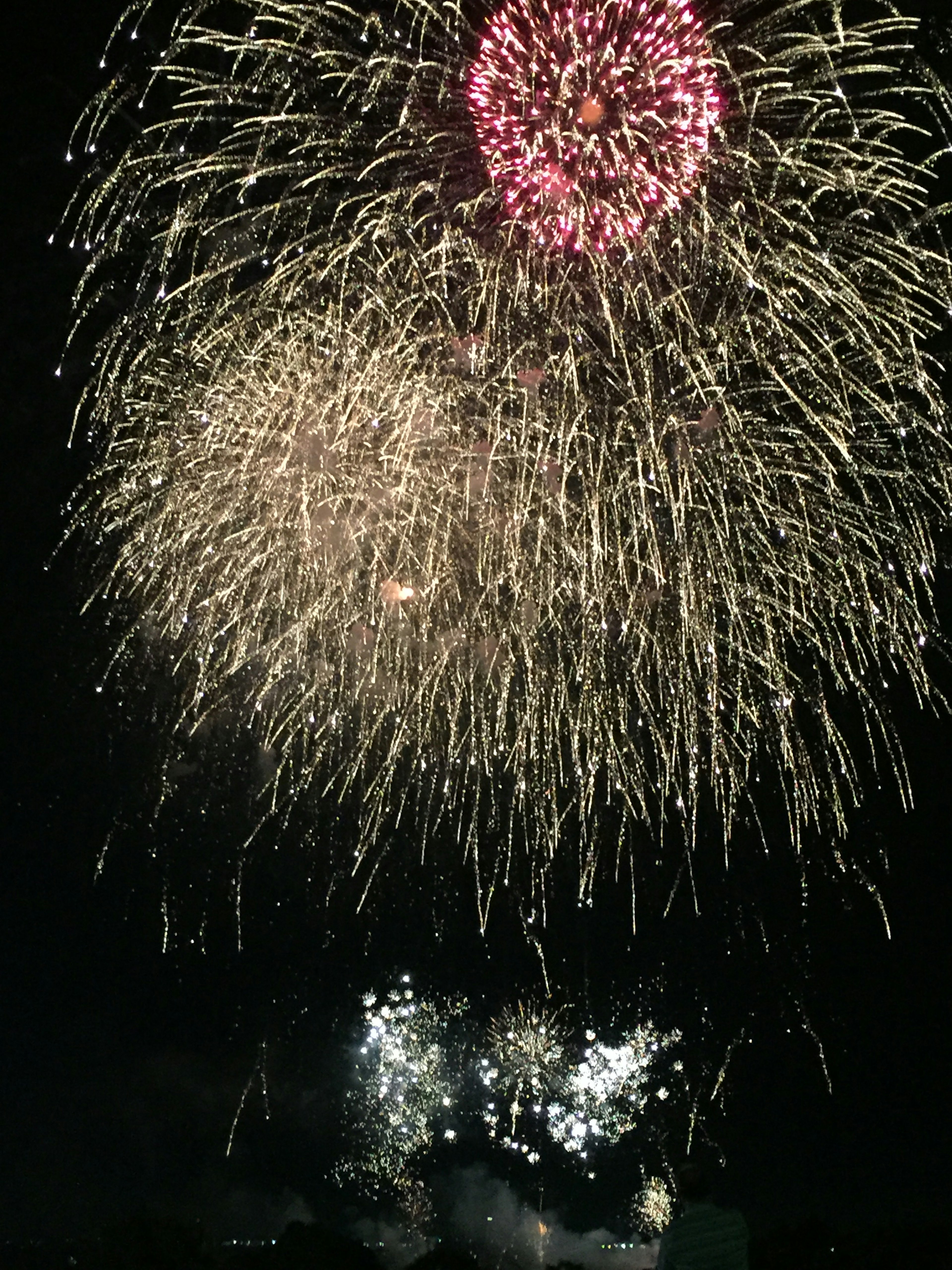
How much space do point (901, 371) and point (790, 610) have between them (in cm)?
262

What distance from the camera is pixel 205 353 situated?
11492 mm

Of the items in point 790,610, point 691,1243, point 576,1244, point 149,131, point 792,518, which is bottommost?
point 576,1244

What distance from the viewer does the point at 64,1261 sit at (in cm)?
3212

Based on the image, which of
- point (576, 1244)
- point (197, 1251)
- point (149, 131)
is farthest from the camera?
point (576, 1244)

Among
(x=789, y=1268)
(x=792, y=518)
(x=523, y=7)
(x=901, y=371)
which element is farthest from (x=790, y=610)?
(x=789, y=1268)

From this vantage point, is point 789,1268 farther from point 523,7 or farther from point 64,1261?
point 523,7

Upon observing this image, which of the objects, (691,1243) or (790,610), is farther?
(790,610)

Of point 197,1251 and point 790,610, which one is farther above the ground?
point 790,610

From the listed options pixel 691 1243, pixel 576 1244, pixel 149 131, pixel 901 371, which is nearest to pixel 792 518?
pixel 901 371

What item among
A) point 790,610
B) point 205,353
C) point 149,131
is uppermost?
point 149,131

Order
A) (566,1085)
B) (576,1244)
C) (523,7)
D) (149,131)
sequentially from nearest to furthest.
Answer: (523,7), (149,131), (566,1085), (576,1244)

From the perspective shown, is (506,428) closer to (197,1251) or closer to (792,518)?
(792,518)

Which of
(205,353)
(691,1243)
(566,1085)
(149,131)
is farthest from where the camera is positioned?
(566,1085)

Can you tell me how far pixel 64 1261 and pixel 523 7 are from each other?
3369cm
